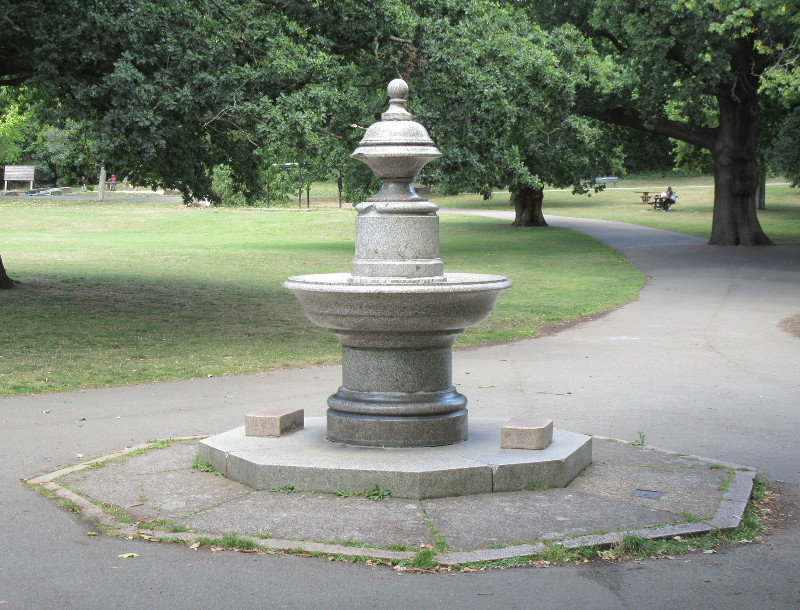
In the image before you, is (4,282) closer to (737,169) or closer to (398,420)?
(398,420)

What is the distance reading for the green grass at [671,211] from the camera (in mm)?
43625

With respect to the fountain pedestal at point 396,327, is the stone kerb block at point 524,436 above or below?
below

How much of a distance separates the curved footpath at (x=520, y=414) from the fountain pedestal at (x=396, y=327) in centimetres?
189

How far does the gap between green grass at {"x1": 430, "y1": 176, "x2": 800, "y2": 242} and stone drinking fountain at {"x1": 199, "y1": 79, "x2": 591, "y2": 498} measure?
31.0 m

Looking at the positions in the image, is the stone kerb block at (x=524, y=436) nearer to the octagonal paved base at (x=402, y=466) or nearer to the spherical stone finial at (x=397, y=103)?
the octagonal paved base at (x=402, y=466)

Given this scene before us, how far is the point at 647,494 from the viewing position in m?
6.89

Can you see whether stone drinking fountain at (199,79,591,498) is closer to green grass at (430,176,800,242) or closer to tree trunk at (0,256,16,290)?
tree trunk at (0,256,16,290)

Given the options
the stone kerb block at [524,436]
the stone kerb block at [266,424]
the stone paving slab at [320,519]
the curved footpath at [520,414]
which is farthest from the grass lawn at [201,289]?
the stone kerb block at [524,436]

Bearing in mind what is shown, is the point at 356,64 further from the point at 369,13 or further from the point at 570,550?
the point at 570,550

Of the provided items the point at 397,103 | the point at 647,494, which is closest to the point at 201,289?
the point at 397,103

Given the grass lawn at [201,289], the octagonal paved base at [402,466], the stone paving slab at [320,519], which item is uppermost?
the octagonal paved base at [402,466]

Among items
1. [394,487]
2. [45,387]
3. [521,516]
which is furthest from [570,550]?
[45,387]

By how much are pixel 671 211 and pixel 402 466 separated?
48092 millimetres

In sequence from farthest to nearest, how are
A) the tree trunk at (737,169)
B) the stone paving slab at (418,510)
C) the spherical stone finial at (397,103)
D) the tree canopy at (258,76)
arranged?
the tree trunk at (737,169)
the tree canopy at (258,76)
the spherical stone finial at (397,103)
the stone paving slab at (418,510)
